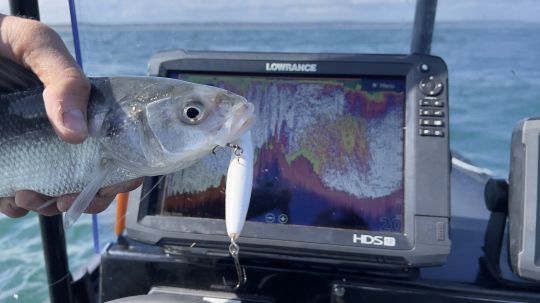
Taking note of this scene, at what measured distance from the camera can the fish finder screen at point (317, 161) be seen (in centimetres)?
172

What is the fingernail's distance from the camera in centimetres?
136

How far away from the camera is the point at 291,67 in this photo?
1.82 meters

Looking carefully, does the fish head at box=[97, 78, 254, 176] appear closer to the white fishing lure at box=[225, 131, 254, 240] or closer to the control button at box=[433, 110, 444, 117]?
the white fishing lure at box=[225, 131, 254, 240]

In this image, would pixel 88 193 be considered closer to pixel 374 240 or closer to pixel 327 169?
pixel 327 169

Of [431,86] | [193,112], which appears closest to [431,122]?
[431,86]

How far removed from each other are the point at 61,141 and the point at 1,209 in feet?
2.04

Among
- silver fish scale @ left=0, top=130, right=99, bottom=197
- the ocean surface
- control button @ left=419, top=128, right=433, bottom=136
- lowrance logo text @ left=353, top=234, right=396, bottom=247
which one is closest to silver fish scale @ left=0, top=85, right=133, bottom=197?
→ silver fish scale @ left=0, top=130, right=99, bottom=197

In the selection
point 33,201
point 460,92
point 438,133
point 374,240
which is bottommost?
point 374,240

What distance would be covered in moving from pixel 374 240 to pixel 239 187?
1.74ft

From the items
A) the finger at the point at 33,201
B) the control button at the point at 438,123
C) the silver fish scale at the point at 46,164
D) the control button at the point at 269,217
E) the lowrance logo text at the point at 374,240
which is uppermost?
the control button at the point at 438,123

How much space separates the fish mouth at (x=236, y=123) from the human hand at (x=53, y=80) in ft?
1.26

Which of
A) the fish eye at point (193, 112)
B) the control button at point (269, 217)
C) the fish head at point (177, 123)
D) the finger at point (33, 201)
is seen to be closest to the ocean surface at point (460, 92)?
the finger at point (33, 201)

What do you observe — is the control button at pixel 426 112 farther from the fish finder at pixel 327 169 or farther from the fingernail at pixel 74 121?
the fingernail at pixel 74 121

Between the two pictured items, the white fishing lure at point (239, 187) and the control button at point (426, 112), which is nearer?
the white fishing lure at point (239, 187)
